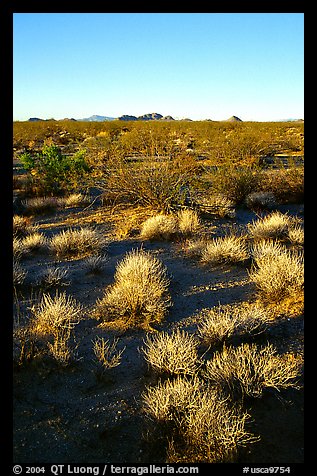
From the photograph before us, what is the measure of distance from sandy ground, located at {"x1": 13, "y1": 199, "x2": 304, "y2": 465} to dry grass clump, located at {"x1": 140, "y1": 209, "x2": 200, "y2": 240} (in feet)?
9.35

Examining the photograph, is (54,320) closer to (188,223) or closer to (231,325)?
(231,325)

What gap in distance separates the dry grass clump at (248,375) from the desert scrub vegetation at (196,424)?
0.25 meters

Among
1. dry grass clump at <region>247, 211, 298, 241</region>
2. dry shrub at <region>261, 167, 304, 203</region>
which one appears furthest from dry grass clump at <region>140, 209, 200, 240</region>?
dry shrub at <region>261, 167, 304, 203</region>

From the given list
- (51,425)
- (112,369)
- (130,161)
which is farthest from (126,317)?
(130,161)

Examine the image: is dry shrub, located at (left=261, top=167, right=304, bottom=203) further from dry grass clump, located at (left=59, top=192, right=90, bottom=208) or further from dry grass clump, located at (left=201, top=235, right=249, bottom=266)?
dry grass clump, located at (left=59, top=192, right=90, bottom=208)

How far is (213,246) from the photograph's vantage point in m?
7.89

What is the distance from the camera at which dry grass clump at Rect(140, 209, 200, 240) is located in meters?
9.38

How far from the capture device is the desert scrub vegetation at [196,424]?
3.14m

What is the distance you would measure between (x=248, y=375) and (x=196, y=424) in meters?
0.91

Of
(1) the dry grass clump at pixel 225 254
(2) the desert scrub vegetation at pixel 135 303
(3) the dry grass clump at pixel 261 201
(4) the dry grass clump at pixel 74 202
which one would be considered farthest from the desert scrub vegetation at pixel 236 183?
(2) the desert scrub vegetation at pixel 135 303

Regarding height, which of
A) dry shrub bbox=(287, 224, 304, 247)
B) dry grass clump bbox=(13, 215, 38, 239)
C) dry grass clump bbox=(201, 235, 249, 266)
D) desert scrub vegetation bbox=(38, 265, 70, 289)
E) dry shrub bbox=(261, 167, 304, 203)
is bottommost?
desert scrub vegetation bbox=(38, 265, 70, 289)
